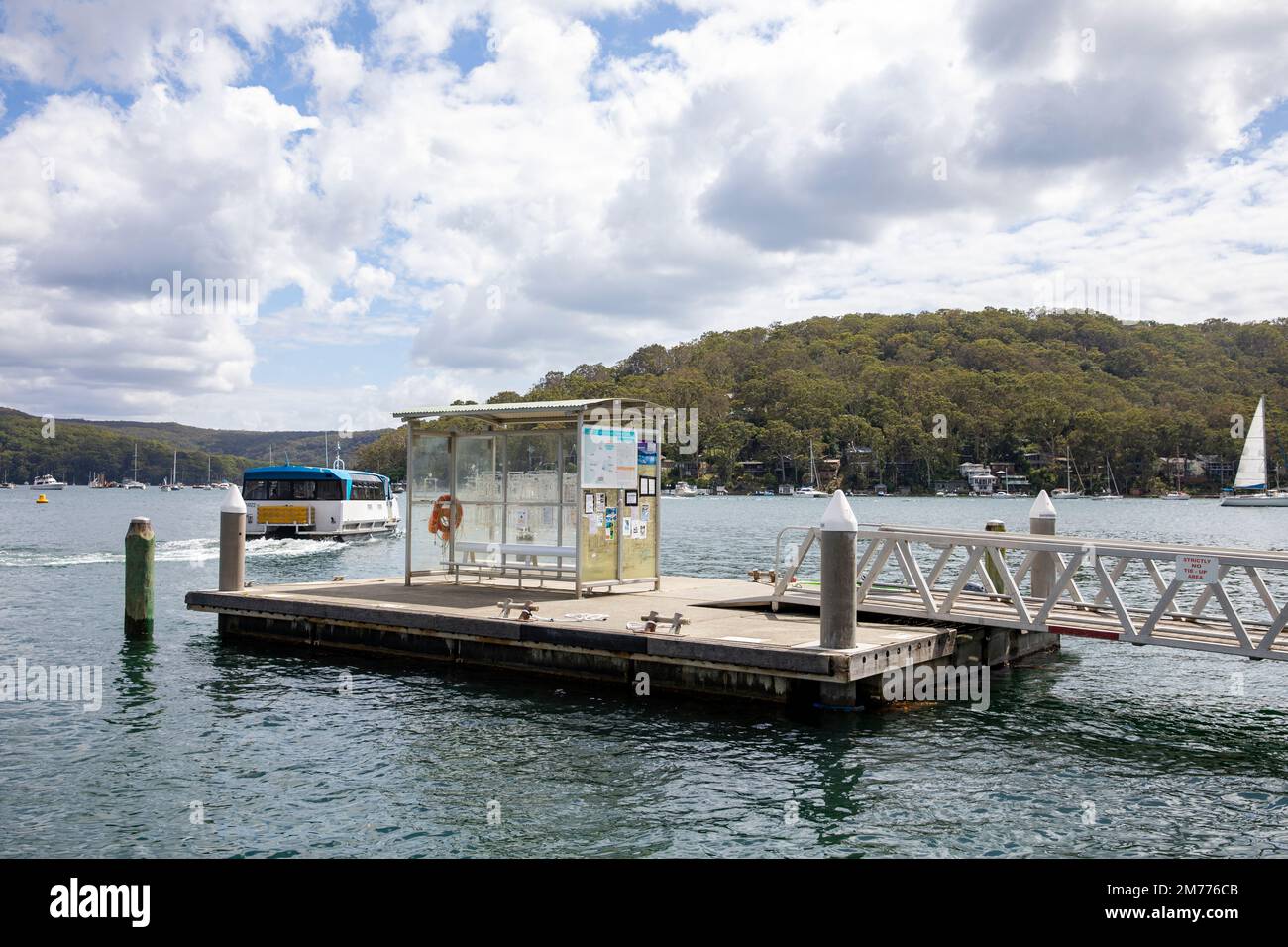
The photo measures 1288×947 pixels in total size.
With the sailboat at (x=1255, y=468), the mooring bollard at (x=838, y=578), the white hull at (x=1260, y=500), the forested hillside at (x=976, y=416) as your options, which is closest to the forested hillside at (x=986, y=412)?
the forested hillside at (x=976, y=416)

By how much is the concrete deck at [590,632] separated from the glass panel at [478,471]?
6.02ft

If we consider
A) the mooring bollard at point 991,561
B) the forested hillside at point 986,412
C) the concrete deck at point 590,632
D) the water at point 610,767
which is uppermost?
the forested hillside at point 986,412

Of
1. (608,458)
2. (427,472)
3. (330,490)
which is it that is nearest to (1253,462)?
(330,490)

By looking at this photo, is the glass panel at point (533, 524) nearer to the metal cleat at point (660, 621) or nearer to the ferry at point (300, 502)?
the metal cleat at point (660, 621)

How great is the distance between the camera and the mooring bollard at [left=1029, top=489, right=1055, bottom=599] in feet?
Answer: 60.8

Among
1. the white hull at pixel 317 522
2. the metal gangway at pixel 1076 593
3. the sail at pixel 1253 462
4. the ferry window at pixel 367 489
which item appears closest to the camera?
the metal gangway at pixel 1076 593

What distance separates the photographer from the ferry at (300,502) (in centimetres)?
4922

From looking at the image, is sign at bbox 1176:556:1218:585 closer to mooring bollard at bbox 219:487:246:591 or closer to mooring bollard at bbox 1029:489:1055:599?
mooring bollard at bbox 1029:489:1055:599

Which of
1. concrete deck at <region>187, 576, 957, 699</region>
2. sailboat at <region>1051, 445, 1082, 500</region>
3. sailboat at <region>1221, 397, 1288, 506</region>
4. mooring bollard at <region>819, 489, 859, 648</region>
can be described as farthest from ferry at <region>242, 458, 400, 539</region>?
sailboat at <region>1051, 445, 1082, 500</region>

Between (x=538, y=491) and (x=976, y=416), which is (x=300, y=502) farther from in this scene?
(x=976, y=416)

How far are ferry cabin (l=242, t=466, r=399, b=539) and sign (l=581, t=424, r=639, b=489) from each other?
33.0 metres

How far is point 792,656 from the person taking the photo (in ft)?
45.0
